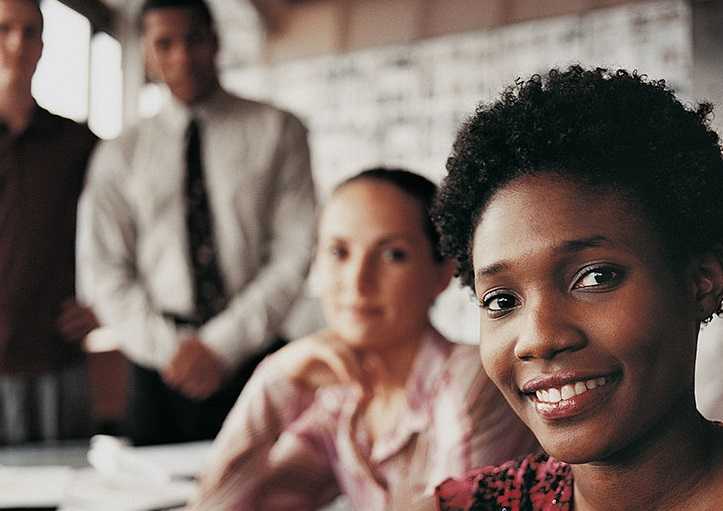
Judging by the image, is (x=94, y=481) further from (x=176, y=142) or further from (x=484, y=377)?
(x=484, y=377)

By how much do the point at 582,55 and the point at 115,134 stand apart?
415 mm

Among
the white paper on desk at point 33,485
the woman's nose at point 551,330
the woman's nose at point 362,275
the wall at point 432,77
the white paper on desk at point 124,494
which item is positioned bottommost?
the white paper on desk at point 124,494

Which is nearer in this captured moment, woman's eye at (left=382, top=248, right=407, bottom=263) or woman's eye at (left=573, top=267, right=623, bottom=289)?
woman's eye at (left=573, top=267, right=623, bottom=289)

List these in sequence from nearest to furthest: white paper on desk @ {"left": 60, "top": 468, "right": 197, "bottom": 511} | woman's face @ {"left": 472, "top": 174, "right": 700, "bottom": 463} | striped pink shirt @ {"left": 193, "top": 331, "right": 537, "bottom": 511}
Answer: woman's face @ {"left": 472, "top": 174, "right": 700, "bottom": 463}
striped pink shirt @ {"left": 193, "top": 331, "right": 537, "bottom": 511}
white paper on desk @ {"left": 60, "top": 468, "right": 197, "bottom": 511}

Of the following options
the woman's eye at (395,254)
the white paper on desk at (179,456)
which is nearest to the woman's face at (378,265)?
the woman's eye at (395,254)

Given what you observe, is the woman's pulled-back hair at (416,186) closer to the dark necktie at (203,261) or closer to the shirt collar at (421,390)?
the shirt collar at (421,390)

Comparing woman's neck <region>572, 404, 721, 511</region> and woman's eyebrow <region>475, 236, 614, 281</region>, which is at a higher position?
woman's eyebrow <region>475, 236, 614, 281</region>

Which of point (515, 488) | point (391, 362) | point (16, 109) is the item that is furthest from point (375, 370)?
point (16, 109)

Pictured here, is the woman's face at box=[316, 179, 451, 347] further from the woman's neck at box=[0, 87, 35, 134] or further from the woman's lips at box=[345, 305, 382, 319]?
the woman's neck at box=[0, 87, 35, 134]

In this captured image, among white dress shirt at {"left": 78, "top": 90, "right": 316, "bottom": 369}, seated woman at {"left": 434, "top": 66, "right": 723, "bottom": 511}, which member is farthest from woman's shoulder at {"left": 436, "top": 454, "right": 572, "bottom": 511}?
white dress shirt at {"left": 78, "top": 90, "right": 316, "bottom": 369}

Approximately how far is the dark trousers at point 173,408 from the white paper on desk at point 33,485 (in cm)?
7

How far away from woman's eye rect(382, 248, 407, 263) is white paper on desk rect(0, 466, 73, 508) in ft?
1.02

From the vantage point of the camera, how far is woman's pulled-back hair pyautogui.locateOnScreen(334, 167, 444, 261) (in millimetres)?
428

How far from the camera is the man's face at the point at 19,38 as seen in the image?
63 cm
